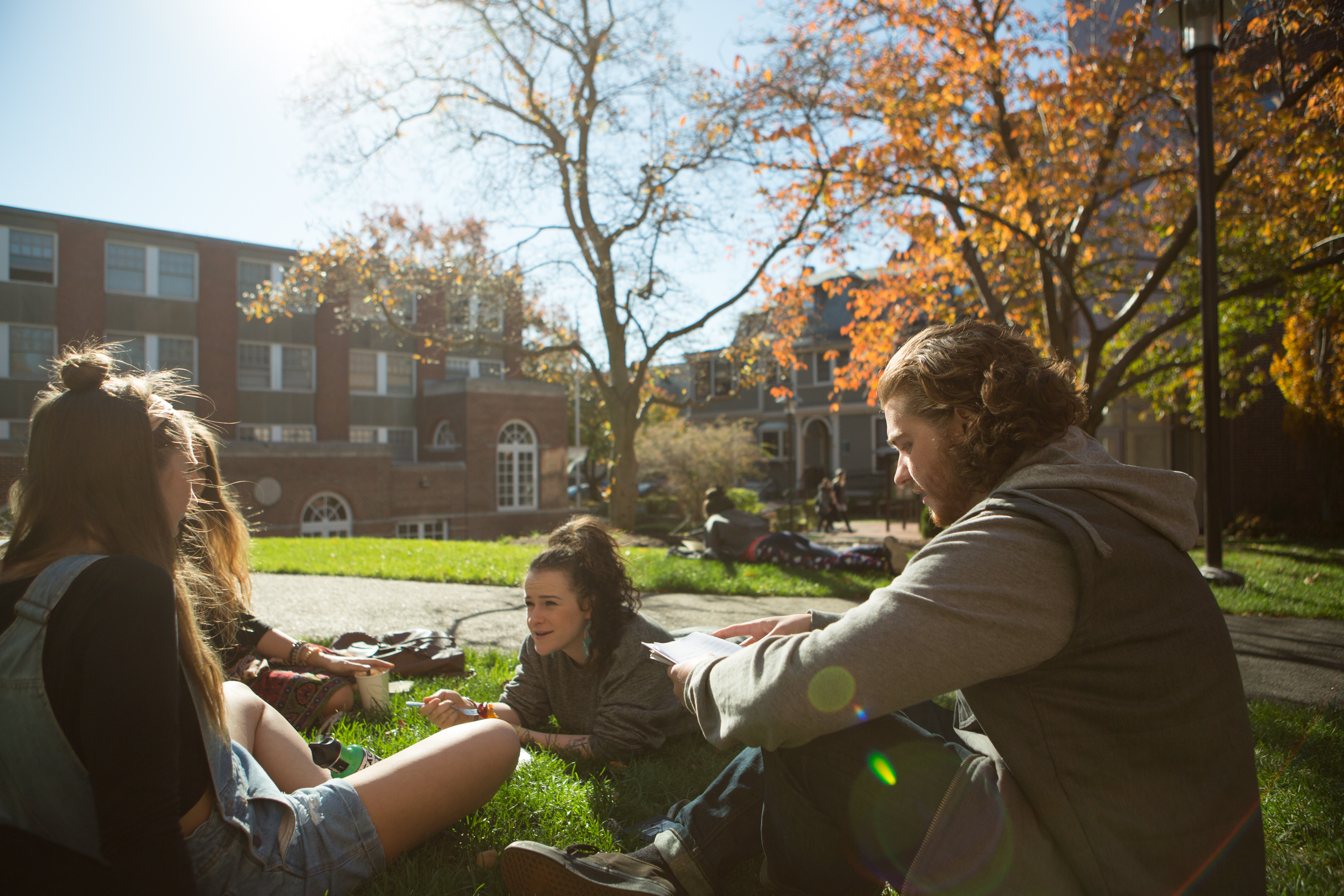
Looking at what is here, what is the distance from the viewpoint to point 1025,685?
1496mm

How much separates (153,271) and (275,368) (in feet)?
16.7

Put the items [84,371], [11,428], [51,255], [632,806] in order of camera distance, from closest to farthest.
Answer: [84,371]
[632,806]
[11,428]
[51,255]

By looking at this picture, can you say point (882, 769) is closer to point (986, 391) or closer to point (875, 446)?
point (986, 391)

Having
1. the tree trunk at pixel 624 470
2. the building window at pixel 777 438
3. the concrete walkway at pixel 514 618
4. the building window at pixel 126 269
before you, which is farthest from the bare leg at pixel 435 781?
the building window at pixel 777 438

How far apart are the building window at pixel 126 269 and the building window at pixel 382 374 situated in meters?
7.43

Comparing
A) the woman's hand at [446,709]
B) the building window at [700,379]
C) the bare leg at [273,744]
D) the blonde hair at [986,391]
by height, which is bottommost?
the woman's hand at [446,709]

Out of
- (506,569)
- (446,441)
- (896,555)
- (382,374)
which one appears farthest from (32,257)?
(896,555)

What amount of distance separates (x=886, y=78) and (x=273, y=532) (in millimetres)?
21723

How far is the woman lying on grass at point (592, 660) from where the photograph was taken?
3.07m

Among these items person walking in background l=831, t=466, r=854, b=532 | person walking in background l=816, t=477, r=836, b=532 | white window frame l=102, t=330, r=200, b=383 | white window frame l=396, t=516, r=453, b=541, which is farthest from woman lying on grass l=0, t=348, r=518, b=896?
white window frame l=102, t=330, r=200, b=383

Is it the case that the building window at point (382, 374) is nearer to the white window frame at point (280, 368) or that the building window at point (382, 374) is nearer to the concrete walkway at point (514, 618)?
the white window frame at point (280, 368)

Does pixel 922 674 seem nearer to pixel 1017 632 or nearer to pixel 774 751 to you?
pixel 1017 632

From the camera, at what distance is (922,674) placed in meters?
1.46

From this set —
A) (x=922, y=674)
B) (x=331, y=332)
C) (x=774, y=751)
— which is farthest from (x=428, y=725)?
(x=331, y=332)
